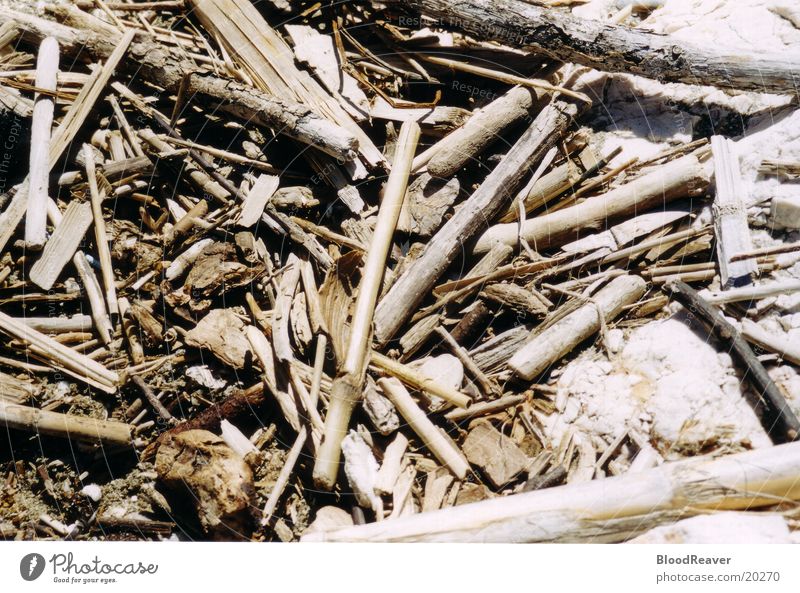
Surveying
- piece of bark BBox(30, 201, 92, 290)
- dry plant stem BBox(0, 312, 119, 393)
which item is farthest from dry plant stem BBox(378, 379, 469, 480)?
piece of bark BBox(30, 201, 92, 290)

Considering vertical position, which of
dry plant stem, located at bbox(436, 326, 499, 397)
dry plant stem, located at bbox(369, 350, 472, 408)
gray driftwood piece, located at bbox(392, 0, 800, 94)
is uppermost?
gray driftwood piece, located at bbox(392, 0, 800, 94)

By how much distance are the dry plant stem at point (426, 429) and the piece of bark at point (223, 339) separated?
56 cm

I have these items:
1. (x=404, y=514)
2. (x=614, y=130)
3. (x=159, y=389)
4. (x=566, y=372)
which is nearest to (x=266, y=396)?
(x=159, y=389)

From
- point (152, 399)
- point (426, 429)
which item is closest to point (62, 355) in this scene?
point (152, 399)

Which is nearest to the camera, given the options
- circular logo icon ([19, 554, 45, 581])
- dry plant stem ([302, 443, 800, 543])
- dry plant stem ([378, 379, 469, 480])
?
dry plant stem ([302, 443, 800, 543])

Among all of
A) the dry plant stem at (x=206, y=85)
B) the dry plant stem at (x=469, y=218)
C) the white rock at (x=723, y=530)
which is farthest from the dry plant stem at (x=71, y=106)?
the white rock at (x=723, y=530)

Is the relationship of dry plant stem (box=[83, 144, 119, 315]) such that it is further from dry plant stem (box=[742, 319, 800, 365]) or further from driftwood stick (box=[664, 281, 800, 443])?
dry plant stem (box=[742, 319, 800, 365])

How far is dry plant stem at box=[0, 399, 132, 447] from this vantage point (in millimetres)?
1991

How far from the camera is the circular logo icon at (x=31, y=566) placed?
181 cm

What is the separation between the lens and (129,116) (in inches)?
96.9

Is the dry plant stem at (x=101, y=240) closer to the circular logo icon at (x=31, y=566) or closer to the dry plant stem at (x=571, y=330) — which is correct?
the circular logo icon at (x=31, y=566)

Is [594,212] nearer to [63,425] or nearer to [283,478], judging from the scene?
[283,478]

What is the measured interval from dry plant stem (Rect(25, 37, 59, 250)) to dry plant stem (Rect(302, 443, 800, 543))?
1.89m

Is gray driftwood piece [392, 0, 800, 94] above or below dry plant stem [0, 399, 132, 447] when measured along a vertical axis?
above
